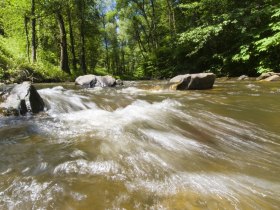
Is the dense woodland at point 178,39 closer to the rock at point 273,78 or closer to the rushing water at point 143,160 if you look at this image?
the rock at point 273,78

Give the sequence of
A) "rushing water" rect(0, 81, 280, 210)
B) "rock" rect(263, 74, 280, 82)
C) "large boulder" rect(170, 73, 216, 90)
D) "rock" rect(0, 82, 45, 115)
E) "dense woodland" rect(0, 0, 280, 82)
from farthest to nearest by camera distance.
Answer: "dense woodland" rect(0, 0, 280, 82) → "rock" rect(263, 74, 280, 82) → "large boulder" rect(170, 73, 216, 90) → "rock" rect(0, 82, 45, 115) → "rushing water" rect(0, 81, 280, 210)

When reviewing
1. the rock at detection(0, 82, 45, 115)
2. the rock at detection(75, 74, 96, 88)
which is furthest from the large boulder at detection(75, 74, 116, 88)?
the rock at detection(0, 82, 45, 115)

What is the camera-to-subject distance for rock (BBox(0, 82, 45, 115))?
267 inches

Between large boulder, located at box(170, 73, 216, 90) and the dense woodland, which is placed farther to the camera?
the dense woodland

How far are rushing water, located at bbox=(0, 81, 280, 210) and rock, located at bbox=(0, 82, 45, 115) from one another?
0.47 meters

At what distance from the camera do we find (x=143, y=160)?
379cm

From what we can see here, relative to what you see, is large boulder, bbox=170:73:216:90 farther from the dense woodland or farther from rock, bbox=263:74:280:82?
the dense woodland

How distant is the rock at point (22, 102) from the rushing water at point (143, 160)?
1.54ft

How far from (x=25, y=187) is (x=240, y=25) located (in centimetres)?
1835

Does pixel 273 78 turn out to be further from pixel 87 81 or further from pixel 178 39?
pixel 178 39

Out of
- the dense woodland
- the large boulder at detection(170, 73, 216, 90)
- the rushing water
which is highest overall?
the dense woodland

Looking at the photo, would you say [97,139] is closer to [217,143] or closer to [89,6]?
[217,143]

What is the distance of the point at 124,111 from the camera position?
23.1 feet

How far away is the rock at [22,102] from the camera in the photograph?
6.78 metres
